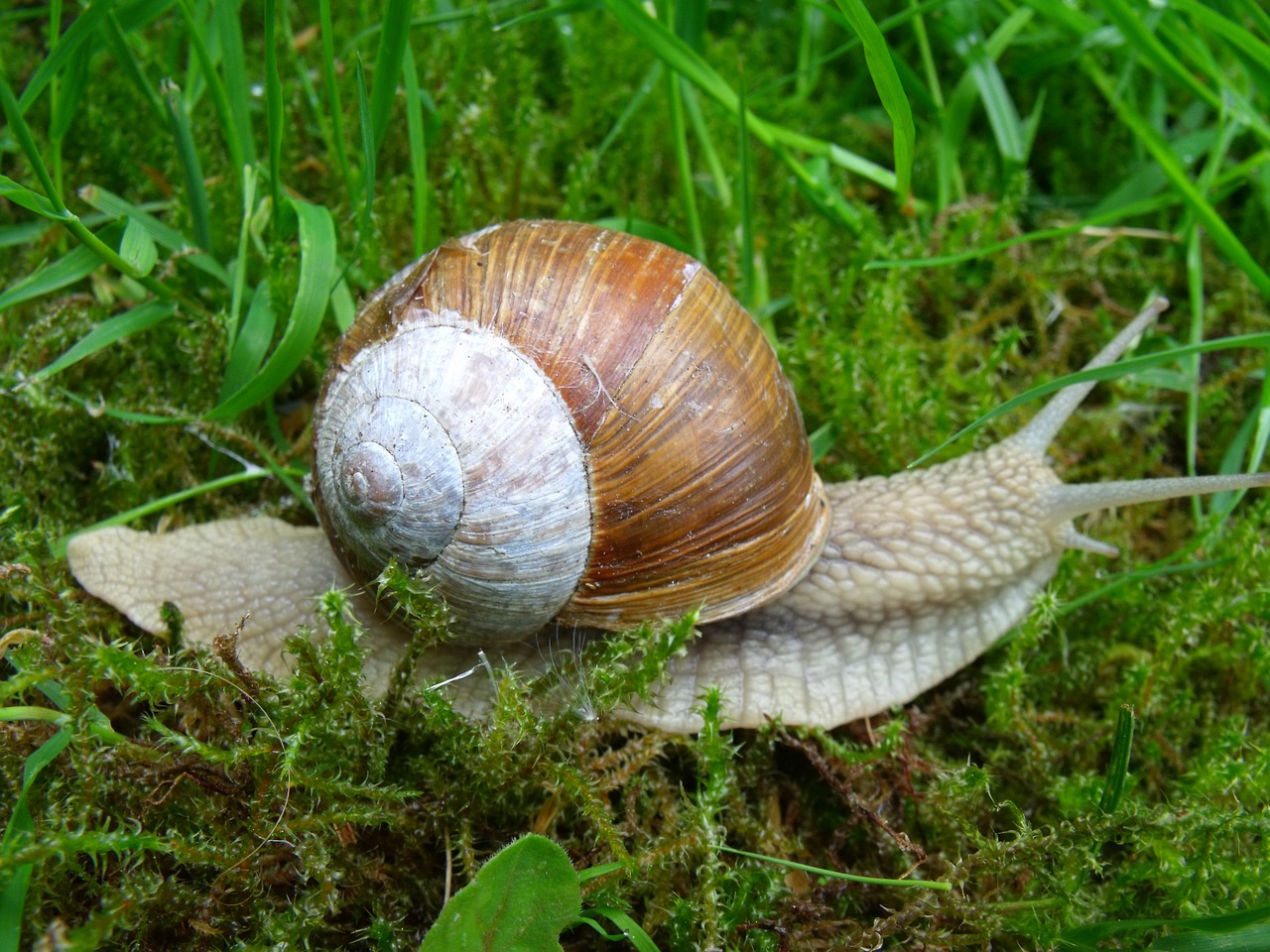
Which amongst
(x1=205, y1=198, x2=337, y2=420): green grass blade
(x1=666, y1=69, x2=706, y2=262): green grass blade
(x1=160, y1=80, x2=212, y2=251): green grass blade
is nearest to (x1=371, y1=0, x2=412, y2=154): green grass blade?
(x1=205, y1=198, x2=337, y2=420): green grass blade

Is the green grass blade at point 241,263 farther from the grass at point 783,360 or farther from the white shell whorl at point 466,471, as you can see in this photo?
the white shell whorl at point 466,471

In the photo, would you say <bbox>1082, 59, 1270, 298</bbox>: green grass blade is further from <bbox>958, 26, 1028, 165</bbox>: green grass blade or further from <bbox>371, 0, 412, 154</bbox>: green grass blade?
<bbox>371, 0, 412, 154</bbox>: green grass blade

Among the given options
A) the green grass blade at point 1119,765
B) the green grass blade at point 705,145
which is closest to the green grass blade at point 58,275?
the green grass blade at point 705,145

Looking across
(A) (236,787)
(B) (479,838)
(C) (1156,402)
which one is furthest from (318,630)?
(C) (1156,402)

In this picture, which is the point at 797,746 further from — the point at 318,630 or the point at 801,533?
the point at 318,630

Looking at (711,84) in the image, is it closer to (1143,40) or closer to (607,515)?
(1143,40)
